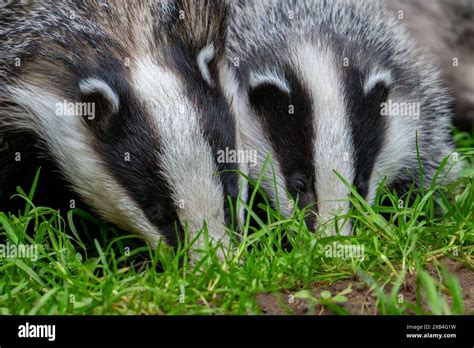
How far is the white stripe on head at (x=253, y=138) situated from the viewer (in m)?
4.14

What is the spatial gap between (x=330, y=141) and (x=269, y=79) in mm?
502

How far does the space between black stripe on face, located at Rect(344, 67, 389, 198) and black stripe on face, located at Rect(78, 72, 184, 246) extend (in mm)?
1051

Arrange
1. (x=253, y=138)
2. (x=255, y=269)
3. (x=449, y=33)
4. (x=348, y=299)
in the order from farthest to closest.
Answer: (x=449, y=33)
(x=253, y=138)
(x=255, y=269)
(x=348, y=299)

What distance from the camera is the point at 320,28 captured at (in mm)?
4535

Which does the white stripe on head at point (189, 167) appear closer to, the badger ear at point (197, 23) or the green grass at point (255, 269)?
the green grass at point (255, 269)

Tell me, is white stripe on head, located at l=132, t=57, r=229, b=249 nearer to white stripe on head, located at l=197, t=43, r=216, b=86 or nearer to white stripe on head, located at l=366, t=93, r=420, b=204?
white stripe on head, located at l=197, t=43, r=216, b=86

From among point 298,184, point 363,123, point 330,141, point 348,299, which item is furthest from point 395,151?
point 348,299

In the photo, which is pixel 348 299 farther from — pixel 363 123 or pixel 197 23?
pixel 197 23

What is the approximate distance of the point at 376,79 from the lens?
4344 millimetres

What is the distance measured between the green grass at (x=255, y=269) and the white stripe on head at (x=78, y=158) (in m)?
0.15
